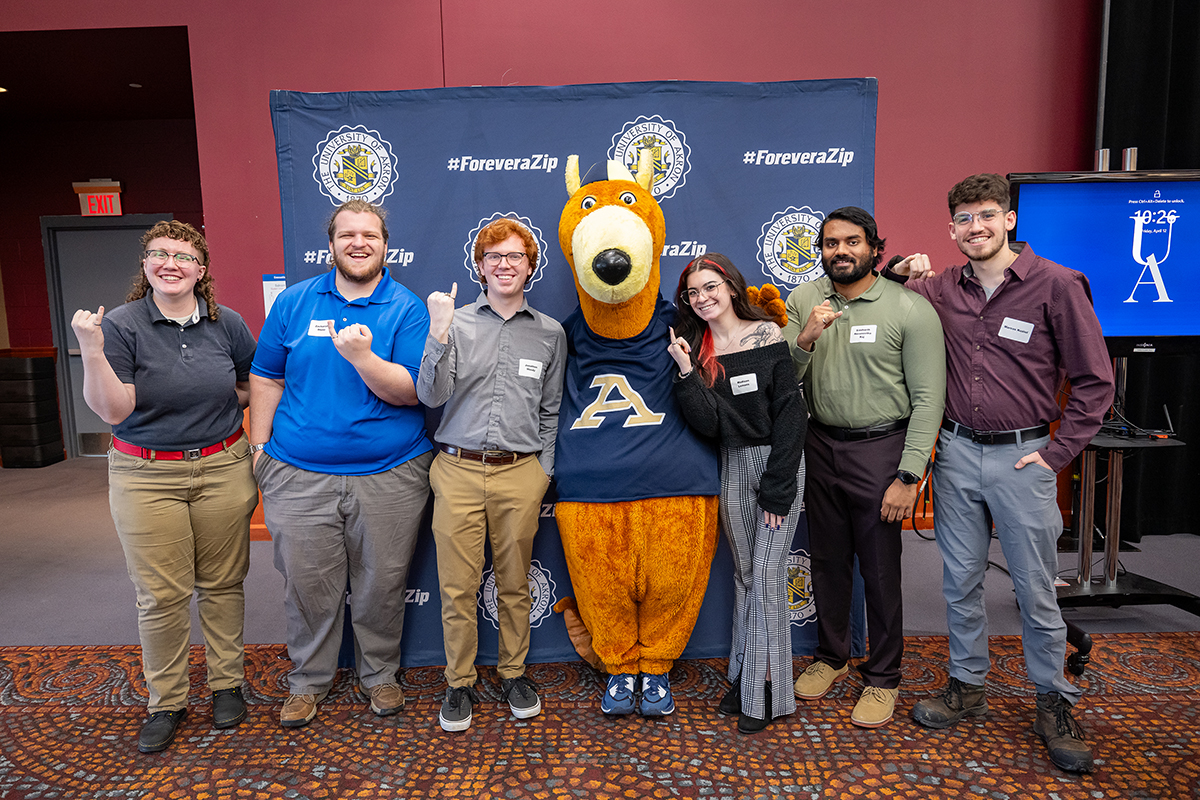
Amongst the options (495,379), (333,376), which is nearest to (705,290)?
(495,379)

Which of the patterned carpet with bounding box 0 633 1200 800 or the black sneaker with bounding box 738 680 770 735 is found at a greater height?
the black sneaker with bounding box 738 680 770 735

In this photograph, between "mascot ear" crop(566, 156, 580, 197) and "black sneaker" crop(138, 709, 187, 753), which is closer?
"black sneaker" crop(138, 709, 187, 753)

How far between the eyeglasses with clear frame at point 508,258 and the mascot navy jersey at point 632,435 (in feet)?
1.15

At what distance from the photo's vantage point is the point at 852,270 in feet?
7.05

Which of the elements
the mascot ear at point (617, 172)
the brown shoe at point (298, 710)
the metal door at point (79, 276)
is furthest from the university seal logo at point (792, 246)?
the metal door at point (79, 276)

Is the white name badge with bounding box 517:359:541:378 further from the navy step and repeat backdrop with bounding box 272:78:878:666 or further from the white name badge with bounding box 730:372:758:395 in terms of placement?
the white name badge with bounding box 730:372:758:395

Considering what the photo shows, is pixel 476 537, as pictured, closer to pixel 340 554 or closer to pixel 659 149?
pixel 340 554

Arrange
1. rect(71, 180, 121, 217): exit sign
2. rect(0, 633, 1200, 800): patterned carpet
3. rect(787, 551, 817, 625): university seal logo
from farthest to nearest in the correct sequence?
rect(71, 180, 121, 217): exit sign → rect(787, 551, 817, 625): university seal logo → rect(0, 633, 1200, 800): patterned carpet

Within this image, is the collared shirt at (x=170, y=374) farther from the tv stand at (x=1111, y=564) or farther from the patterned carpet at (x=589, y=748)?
the tv stand at (x=1111, y=564)

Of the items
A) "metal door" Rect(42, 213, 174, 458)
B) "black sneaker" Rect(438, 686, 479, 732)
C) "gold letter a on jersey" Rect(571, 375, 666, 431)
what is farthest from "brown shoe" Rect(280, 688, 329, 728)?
"metal door" Rect(42, 213, 174, 458)

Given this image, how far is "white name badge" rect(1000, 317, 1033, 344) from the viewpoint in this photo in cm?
204

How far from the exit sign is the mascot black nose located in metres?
6.89

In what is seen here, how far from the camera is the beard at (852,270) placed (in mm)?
2148

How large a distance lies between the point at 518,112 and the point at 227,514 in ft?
5.70
